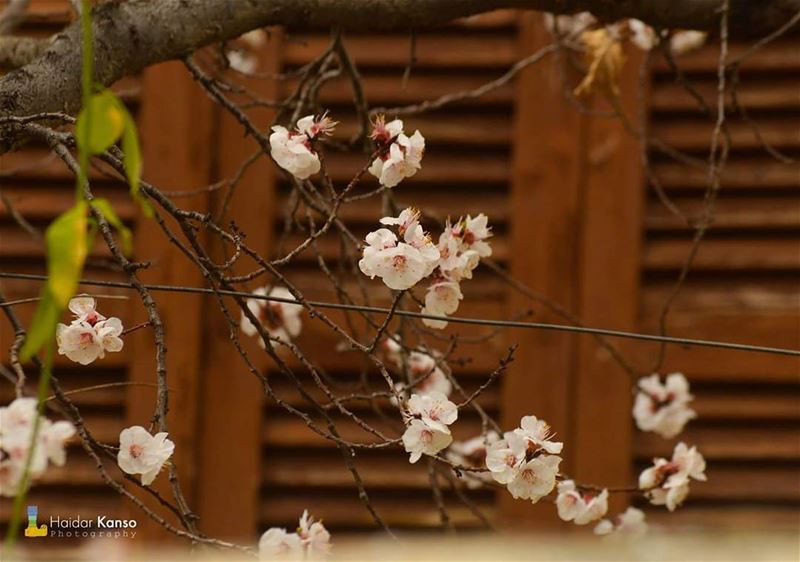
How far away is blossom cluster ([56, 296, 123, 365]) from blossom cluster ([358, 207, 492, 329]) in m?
0.23

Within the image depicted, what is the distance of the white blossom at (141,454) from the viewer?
1068 mm

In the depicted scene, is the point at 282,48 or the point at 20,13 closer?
the point at 20,13

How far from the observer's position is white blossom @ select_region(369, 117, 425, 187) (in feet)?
3.69

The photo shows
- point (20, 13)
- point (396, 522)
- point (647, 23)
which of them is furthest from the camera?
point (396, 522)

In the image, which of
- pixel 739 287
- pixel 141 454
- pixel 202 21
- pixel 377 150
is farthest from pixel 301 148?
pixel 739 287

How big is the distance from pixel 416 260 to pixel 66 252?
55 centimetres

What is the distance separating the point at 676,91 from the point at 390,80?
1.55 feet

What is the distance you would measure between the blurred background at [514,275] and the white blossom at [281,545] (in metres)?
0.82

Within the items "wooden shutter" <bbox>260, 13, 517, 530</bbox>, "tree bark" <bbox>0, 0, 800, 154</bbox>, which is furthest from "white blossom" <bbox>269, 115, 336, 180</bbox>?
"wooden shutter" <bbox>260, 13, 517, 530</bbox>

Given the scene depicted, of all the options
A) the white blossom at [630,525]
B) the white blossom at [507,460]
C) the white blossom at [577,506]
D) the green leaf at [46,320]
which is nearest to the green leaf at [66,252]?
the green leaf at [46,320]

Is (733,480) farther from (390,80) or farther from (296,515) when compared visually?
(390,80)

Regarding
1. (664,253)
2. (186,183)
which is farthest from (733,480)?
(186,183)

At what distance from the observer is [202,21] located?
1.23m

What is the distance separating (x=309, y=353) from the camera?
203 cm
